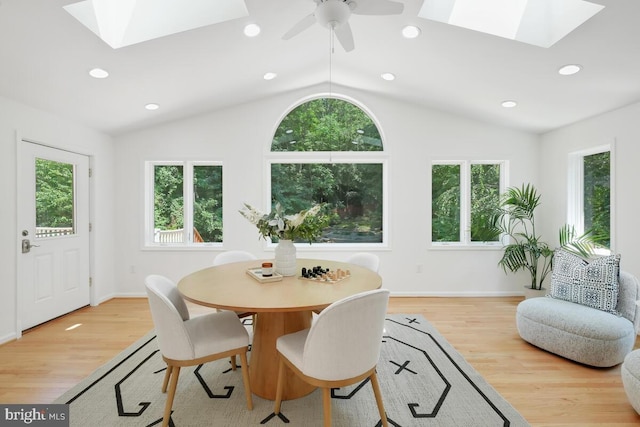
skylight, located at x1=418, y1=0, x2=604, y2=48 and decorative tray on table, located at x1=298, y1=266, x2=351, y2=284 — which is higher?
skylight, located at x1=418, y1=0, x2=604, y2=48

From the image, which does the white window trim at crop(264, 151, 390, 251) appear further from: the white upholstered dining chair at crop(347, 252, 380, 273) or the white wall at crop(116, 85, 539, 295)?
the white upholstered dining chair at crop(347, 252, 380, 273)

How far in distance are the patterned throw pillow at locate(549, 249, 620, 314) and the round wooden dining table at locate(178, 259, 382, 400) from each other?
1.93m

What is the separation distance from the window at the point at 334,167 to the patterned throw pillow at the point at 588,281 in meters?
2.09

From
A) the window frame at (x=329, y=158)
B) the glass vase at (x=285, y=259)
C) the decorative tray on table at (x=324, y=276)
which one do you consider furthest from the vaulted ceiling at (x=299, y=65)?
the decorative tray on table at (x=324, y=276)

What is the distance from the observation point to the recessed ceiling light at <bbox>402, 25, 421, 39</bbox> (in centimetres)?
267

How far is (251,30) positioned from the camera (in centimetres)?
273

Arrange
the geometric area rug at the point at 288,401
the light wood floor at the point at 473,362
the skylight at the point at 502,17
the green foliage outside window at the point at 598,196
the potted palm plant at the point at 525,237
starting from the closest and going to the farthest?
1. the geometric area rug at the point at 288,401
2. the light wood floor at the point at 473,362
3. the skylight at the point at 502,17
4. the green foliage outside window at the point at 598,196
5. the potted palm plant at the point at 525,237

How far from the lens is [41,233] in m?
3.28

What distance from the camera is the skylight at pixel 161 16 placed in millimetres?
2486

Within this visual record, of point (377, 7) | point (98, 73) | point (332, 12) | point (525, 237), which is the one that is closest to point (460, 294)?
point (525, 237)

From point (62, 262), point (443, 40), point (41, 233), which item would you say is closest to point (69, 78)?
point (41, 233)

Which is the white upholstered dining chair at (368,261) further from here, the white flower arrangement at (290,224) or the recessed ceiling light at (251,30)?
the recessed ceiling light at (251,30)

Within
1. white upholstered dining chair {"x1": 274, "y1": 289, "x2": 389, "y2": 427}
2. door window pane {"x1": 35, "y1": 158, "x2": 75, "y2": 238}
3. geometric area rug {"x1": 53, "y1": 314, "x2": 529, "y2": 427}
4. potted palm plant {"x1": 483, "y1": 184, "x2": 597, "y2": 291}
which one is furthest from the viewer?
potted palm plant {"x1": 483, "y1": 184, "x2": 597, "y2": 291}

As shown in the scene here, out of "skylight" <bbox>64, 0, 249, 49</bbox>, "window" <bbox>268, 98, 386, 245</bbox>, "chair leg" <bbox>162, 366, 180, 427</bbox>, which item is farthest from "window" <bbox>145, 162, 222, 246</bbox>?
"chair leg" <bbox>162, 366, 180, 427</bbox>
